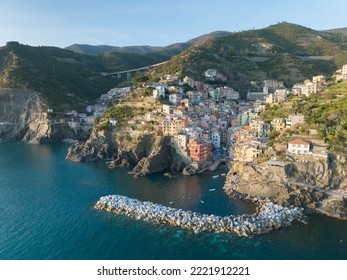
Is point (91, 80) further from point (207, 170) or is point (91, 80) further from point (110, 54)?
point (207, 170)

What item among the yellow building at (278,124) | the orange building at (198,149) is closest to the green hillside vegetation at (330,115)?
the yellow building at (278,124)

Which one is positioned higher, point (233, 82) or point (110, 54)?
point (110, 54)

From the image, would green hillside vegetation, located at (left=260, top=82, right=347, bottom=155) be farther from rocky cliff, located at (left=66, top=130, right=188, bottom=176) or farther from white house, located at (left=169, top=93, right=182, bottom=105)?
white house, located at (left=169, top=93, right=182, bottom=105)

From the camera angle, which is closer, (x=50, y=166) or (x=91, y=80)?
(x=50, y=166)

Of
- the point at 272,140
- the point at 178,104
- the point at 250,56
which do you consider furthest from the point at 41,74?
the point at 272,140

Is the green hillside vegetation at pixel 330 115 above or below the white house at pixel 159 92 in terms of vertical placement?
below

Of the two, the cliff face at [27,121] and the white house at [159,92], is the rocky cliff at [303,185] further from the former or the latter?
the cliff face at [27,121]
